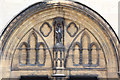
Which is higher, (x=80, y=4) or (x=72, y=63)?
(x=80, y=4)

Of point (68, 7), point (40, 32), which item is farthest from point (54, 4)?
point (40, 32)

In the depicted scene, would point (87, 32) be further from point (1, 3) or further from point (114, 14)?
point (1, 3)

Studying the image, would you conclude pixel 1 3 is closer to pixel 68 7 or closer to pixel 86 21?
pixel 68 7

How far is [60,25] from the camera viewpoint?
5.22 metres

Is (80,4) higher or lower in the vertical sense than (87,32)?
higher

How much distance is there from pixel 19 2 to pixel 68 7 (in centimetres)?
104

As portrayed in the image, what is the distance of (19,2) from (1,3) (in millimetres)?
380

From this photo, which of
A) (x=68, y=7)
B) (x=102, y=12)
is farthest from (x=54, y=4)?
(x=102, y=12)

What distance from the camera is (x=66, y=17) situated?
5.22 metres

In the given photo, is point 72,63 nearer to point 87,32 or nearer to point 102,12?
point 87,32

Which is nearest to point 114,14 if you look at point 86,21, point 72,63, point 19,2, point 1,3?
point 86,21

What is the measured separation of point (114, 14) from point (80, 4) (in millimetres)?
741

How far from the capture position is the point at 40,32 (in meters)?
5.27

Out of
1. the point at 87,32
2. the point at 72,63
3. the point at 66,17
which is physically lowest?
the point at 72,63
